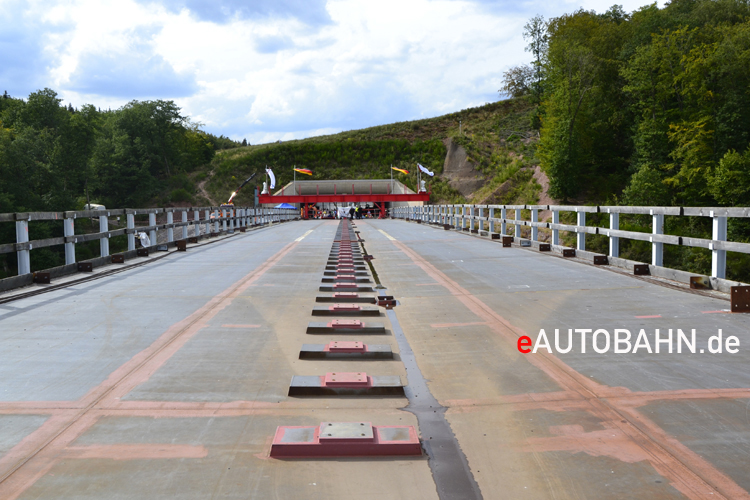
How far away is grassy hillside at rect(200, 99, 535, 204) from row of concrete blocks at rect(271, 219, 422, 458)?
92.2 metres

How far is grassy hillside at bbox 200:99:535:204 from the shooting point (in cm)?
10494

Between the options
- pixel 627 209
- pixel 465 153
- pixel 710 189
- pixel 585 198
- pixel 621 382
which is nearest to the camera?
pixel 621 382

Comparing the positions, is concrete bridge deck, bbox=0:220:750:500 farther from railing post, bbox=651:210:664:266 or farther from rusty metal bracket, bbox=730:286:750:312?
railing post, bbox=651:210:664:266

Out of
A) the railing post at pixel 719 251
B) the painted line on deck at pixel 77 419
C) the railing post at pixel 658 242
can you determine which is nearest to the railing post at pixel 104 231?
the painted line on deck at pixel 77 419

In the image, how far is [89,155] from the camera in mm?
82625

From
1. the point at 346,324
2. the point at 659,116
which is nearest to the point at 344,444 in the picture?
the point at 346,324

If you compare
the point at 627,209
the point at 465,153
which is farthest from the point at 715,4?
the point at 627,209

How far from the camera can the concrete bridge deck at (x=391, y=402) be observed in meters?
2.97

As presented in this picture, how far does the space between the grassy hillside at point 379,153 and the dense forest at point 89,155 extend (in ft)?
26.1

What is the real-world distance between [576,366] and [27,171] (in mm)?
68892

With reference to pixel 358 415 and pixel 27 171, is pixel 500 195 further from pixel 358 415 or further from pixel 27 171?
pixel 358 415

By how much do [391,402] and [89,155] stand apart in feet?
288

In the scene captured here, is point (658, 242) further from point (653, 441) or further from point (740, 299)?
point (653, 441)

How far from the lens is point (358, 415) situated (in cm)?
386
